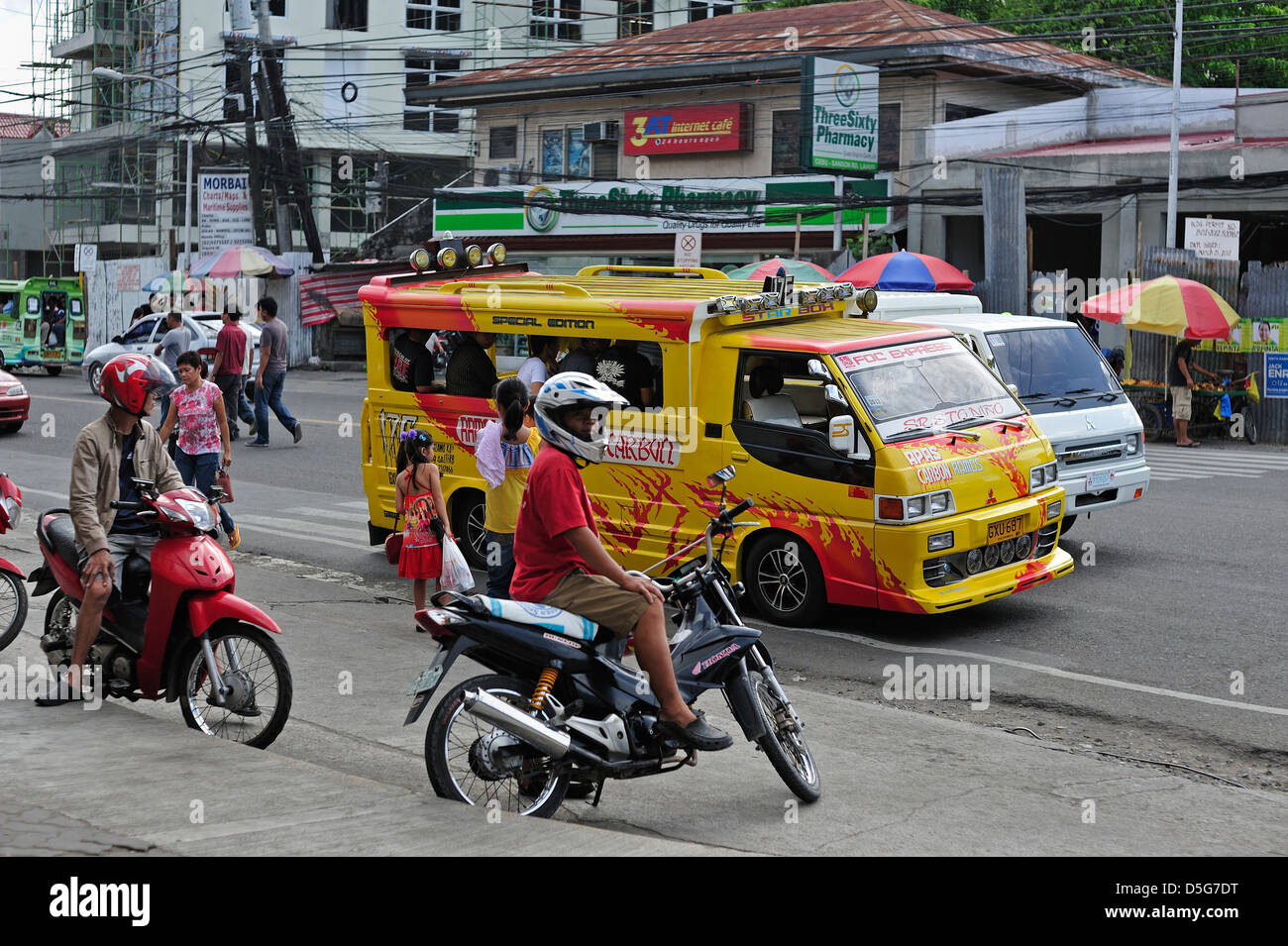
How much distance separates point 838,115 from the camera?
3031cm

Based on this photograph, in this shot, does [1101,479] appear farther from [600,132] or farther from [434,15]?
[434,15]

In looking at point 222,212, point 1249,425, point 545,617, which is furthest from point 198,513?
point 222,212

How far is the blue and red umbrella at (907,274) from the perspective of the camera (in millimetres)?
24375

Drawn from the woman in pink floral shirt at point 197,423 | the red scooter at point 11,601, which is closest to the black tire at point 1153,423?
the woman in pink floral shirt at point 197,423

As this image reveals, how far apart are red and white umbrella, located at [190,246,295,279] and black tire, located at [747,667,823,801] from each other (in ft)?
114

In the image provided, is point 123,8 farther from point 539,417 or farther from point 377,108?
point 539,417

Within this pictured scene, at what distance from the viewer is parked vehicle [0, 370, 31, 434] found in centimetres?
2077

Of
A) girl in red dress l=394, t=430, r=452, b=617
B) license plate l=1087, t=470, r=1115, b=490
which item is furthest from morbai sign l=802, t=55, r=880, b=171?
girl in red dress l=394, t=430, r=452, b=617

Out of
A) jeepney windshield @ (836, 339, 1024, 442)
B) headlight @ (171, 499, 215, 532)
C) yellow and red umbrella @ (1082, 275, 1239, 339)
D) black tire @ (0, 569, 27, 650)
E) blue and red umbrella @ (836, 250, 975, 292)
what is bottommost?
black tire @ (0, 569, 27, 650)

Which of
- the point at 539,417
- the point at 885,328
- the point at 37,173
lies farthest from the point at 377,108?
the point at 539,417

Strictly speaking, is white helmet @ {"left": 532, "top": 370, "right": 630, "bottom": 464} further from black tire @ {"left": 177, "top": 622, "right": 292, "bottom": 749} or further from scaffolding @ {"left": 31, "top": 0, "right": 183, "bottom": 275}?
scaffolding @ {"left": 31, "top": 0, "right": 183, "bottom": 275}

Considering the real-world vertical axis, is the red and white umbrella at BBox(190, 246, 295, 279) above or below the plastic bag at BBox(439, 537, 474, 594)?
above

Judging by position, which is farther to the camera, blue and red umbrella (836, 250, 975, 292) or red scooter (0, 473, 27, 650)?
blue and red umbrella (836, 250, 975, 292)

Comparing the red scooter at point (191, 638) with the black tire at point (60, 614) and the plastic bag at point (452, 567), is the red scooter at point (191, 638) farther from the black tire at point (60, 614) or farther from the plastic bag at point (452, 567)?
the plastic bag at point (452, 567)
